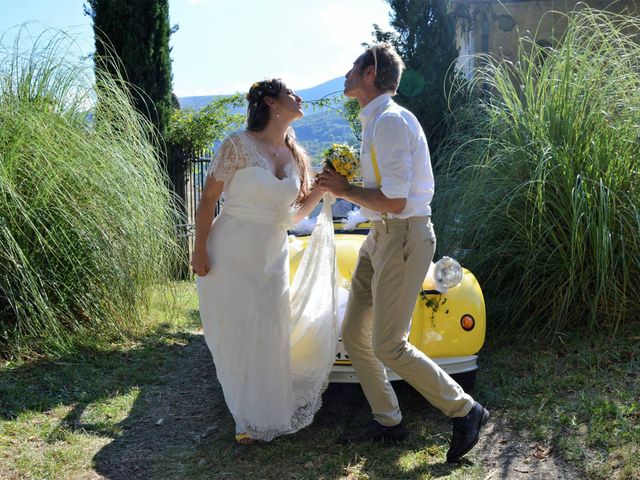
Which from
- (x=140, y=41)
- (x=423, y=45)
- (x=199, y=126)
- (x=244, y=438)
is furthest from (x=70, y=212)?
(x=199, y=126)

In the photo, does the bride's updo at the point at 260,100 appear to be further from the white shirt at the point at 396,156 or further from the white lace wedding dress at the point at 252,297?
the white shirt at the point at 396,156

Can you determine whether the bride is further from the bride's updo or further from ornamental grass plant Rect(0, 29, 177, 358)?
ornamental grass plant Rect(0, 29, 177, 358)

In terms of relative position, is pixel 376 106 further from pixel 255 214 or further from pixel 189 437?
pixel 189 437

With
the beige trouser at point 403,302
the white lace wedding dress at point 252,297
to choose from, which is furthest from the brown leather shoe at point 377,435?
the beige trouser at point 403,302

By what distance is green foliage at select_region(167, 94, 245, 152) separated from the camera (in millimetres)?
11430

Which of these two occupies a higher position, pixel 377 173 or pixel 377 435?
pixel 377 173

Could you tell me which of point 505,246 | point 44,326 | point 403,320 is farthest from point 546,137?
point 44,326

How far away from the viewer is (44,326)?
5.55 metres

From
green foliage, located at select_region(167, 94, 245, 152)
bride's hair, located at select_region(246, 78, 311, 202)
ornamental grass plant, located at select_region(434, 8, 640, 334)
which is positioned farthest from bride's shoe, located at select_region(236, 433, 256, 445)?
green foliage, located at select_region(167, 94, 245, 152)

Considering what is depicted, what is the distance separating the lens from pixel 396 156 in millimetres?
3514

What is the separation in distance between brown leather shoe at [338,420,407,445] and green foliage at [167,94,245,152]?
7.72 metres

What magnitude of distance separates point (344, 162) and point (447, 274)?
1.08 m

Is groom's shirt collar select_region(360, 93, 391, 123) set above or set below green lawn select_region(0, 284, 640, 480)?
above

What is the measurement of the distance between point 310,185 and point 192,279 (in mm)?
4827
